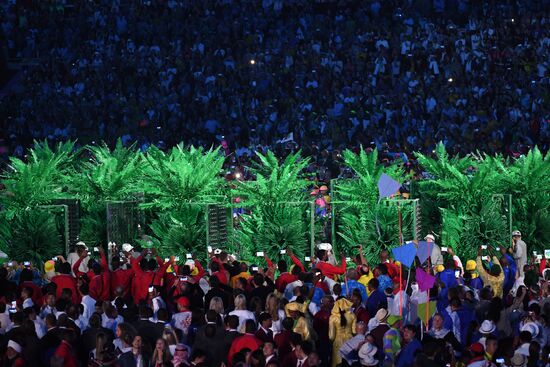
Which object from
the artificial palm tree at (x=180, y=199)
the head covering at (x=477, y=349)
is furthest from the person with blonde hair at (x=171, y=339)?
the artificial palm tree at (x=180, y=199)

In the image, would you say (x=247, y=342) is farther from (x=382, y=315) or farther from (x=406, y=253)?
(x=406, y=253)

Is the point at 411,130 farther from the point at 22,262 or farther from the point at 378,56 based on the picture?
the point at 22,262

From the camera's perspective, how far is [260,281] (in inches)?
849

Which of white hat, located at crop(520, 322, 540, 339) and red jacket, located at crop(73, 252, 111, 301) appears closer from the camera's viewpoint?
white hat, located at crop(520, 322, 540, 339)

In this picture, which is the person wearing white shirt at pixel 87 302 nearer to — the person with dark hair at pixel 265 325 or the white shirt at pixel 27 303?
the white shirt at pixel 27 303

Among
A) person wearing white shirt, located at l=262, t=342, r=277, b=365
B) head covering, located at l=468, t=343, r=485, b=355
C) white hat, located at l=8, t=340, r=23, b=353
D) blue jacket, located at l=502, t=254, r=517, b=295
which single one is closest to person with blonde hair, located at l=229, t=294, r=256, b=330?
person wearing white shirt, located at l=262, t=342, r=277, b=365

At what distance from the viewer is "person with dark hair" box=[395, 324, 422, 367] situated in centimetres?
1812

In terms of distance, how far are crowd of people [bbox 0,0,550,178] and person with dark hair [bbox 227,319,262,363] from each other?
21476 mm

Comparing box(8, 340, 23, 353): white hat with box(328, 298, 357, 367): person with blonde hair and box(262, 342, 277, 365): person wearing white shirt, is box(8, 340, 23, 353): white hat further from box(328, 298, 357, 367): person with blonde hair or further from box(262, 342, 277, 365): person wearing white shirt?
box(328, 298, 357, 367): person with blonde hair

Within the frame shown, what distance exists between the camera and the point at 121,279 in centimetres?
2252

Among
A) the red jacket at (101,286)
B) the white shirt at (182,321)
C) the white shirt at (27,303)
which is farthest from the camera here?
the red jacket at (101,286)

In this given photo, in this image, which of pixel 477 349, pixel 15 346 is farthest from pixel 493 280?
pixel 15 346

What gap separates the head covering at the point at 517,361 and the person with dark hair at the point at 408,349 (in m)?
1.17

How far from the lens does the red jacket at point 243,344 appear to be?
1838 cm
